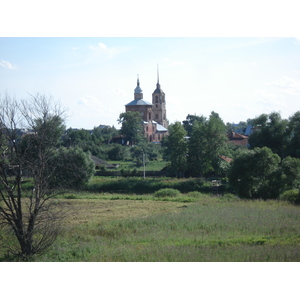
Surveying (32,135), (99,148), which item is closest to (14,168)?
(32,135)

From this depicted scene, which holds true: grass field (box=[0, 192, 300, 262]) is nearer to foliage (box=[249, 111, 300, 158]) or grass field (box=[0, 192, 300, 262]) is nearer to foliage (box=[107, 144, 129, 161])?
foliage (box=[249, 111, 300, 158])

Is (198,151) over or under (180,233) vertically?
over

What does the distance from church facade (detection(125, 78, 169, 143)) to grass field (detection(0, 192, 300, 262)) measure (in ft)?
169

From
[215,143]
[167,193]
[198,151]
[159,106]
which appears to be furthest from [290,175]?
[159,106]

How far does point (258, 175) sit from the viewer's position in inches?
Answer: 886

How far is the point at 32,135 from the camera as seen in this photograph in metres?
10.5

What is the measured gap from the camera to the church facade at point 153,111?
7421cm

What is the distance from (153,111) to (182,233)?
70706 mm

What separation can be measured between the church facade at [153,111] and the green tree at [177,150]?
3652cm

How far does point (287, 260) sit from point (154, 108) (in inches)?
2934

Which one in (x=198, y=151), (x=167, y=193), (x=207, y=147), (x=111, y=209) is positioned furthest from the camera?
(x=198, y=151)

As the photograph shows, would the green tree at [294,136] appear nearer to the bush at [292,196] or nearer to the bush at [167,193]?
the bush at [292,196]

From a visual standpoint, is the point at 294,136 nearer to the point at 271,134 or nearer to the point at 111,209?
the point at 271,134

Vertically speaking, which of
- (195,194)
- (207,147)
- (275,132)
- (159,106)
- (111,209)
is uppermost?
(159,106)
